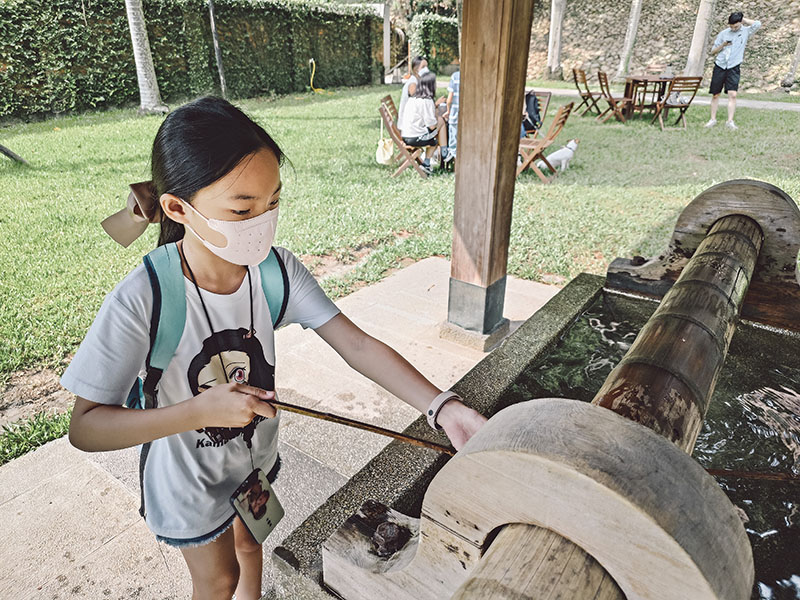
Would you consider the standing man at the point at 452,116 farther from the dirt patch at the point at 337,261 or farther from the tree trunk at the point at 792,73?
the tree trunk at the point at 792,73

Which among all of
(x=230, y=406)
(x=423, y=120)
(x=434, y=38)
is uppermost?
(x=434, y=38)

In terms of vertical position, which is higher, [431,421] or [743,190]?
[743,190]

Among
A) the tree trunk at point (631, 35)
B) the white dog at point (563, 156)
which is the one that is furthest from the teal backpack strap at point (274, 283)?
the tree trunk at point (631, 35)

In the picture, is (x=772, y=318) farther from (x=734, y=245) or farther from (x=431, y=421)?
(x=431, y=421)

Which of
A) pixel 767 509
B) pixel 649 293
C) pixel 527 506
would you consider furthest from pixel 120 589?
pixel 649 293

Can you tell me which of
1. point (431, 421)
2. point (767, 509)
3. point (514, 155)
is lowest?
point (767, 509)

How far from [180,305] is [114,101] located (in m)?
14.5

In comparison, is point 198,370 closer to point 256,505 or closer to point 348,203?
point 256,505

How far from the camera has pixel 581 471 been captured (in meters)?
0.68

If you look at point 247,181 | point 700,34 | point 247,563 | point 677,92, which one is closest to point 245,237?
point 247,181

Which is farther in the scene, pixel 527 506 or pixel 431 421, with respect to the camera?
pixel 431 421

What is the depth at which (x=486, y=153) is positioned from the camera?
3170 millimetres

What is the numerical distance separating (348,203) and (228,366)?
5.83 m

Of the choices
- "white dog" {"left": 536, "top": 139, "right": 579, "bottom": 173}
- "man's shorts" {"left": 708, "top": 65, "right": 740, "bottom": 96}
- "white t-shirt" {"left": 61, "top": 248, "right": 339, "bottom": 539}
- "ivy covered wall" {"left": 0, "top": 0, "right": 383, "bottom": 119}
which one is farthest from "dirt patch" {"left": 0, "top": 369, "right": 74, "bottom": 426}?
"man's shorts" {"left": 708, "top": 65, "right": 740, "bottom": 96}
